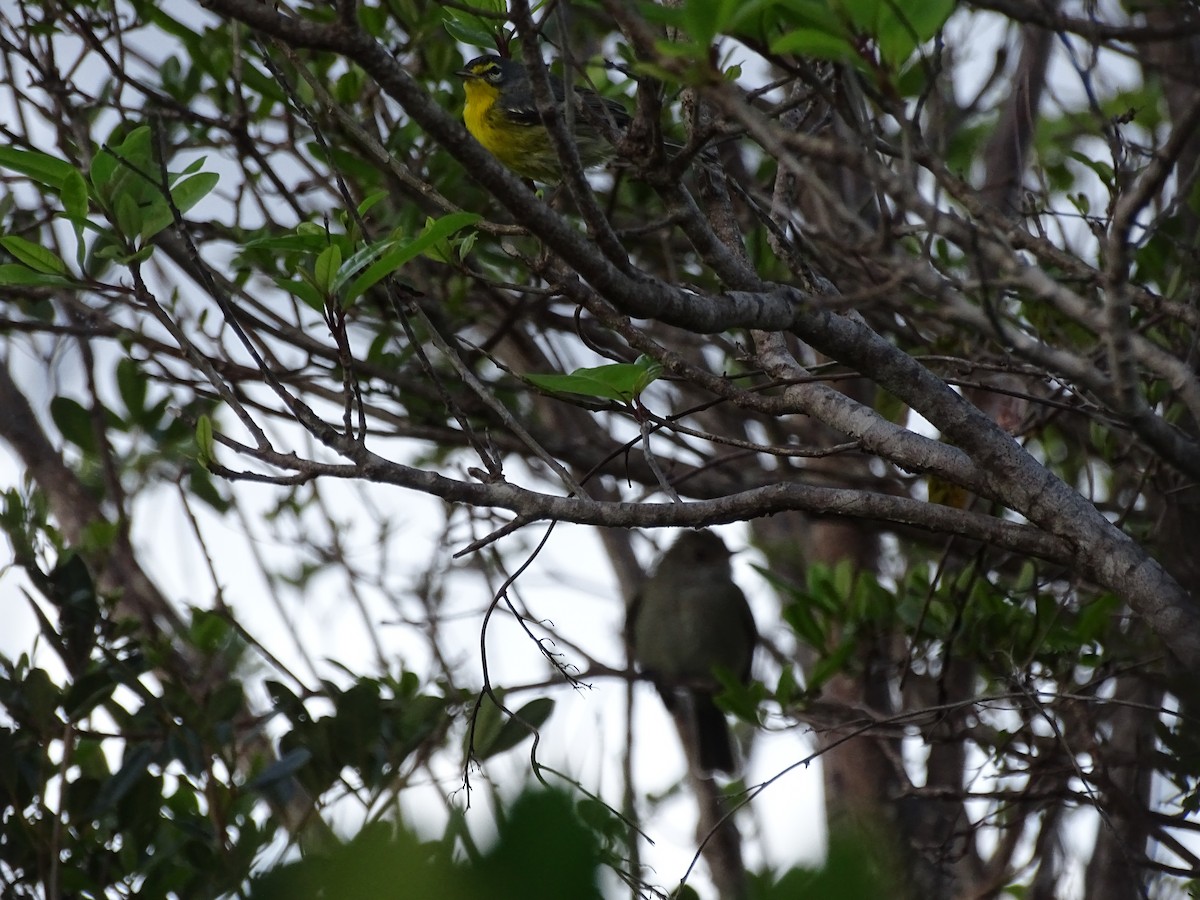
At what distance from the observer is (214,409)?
4.92 metres

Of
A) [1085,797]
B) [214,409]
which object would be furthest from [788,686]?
[214,409]

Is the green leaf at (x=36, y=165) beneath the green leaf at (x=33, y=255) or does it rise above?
above

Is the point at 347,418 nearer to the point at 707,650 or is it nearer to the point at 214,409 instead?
the point at 214,409

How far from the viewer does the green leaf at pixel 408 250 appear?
208 centimetres

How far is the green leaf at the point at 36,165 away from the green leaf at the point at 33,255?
0.41ft

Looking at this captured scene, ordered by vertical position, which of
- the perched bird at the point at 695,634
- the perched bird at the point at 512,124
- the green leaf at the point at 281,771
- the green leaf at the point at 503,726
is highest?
the perched bird at the point at 512,124

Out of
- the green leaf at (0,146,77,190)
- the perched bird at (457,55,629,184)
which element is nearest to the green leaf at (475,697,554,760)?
the green leaf at (0,146,77,190)

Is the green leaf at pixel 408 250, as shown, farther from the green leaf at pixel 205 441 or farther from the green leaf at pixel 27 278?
→ the green leaf at pixel 27 278

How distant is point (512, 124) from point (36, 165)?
3387 millimetres

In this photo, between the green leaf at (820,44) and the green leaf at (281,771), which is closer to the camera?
the green leaf at (820,44)

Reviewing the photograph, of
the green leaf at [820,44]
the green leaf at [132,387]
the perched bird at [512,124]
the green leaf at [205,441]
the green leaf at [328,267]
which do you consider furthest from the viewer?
the perched bird at [512,124]

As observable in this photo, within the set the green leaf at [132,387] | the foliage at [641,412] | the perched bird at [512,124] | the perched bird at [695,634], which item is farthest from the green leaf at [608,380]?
the perched bird at [695,634]

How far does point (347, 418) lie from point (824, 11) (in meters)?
1.05

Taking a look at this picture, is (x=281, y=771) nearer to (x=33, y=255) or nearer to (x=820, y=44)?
(x=33, y=255)
